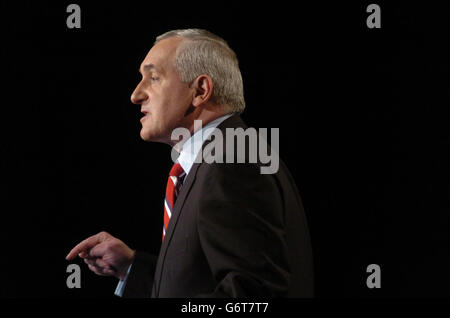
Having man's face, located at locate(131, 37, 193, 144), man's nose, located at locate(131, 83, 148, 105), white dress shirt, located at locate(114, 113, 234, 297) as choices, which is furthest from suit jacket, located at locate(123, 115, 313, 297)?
man's nose, located at locate(131, 83, 148, 105)

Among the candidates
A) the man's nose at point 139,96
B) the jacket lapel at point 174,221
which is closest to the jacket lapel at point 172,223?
the jacket lapel at point 174,221

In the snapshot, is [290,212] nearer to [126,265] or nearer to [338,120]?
[126,265]

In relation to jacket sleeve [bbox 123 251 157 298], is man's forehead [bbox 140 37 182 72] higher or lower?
higher

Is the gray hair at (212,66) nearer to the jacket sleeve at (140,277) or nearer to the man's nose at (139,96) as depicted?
the man's nose at (139,96)

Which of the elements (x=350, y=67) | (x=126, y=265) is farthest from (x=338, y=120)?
(x=126, y=265)

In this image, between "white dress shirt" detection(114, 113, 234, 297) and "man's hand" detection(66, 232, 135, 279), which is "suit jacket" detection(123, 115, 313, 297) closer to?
"white dress shirt" detection(114, 113, 234, 297)

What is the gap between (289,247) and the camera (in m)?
1.53

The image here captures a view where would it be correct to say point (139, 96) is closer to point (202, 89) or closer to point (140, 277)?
point (202, 89)

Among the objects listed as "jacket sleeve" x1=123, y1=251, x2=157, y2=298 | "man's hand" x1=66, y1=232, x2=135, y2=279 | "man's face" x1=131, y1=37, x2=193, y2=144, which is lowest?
"jacket sleeve" x1=123, y1=251, x2=157, y2=298

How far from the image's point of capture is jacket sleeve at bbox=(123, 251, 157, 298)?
6.27 feet

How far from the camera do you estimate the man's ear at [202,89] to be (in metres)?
1.81

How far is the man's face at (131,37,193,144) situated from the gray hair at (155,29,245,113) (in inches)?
1.2

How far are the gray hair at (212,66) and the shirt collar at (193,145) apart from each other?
3.7 inches
